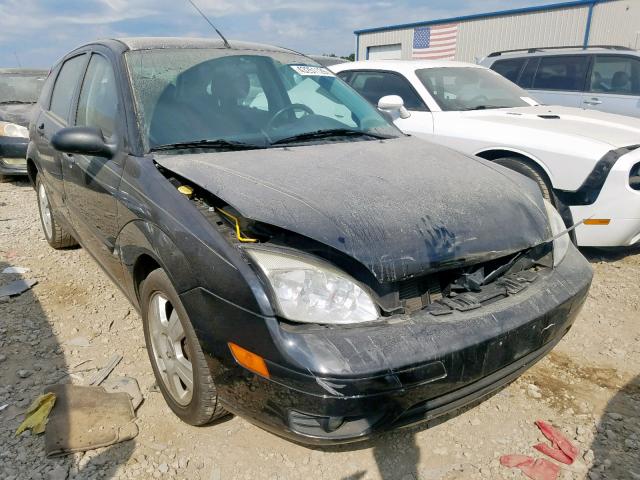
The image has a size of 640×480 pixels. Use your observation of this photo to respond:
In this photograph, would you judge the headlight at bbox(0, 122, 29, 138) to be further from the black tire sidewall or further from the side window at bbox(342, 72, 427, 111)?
the black tire sidewall

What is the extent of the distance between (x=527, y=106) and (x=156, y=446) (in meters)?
4.68

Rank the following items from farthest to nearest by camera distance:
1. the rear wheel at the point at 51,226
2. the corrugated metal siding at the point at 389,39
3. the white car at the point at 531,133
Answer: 1. the corrugated metal siding at the point at 389,39
2. the rear wheel at the point at 51,226
3. the white car at the point at 531,133

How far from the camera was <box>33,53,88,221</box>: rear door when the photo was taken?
329 centimetres

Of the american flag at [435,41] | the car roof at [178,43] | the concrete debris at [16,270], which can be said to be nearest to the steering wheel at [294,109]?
the car roof at [178,43]

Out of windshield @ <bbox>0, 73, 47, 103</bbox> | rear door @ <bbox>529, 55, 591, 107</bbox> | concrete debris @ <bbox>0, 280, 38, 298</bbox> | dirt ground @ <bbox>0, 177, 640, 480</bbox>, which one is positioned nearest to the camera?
dirt ground @ <bbox>0, 177, 640, 480</bbox>

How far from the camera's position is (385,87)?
204 inches

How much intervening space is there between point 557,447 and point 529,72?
6.66 meters

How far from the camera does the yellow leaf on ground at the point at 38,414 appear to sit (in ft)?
7.05

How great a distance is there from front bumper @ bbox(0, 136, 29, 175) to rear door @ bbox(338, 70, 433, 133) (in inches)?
173

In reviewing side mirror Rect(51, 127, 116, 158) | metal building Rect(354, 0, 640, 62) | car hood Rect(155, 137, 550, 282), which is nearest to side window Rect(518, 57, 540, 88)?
car hood Rect(155, 137, 550, 282)

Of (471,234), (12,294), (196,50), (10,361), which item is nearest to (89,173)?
(196,50)

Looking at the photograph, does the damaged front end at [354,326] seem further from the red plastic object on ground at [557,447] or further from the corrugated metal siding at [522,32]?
the corrugated metal siding at [522,32]

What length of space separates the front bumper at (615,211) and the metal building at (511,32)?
1625 cm

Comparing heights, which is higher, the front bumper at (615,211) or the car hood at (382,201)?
the car hood at (382,201)
